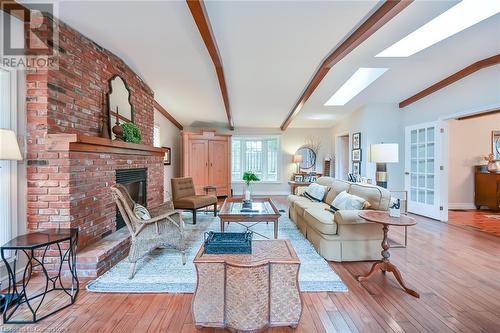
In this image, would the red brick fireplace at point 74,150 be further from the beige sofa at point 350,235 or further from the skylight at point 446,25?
the skylight at point 446,25

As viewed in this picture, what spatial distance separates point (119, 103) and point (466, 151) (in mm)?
7516

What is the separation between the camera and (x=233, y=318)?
164 cm

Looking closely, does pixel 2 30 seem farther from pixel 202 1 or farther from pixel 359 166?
pixel 359 166

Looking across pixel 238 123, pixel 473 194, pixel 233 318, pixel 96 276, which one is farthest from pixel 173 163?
pixel 473 194

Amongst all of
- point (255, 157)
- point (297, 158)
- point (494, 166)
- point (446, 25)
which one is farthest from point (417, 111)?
point (255, 157)

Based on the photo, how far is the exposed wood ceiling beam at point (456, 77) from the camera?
3.83 m

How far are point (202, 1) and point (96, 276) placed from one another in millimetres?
2901

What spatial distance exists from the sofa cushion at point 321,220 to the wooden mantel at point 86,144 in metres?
2.74

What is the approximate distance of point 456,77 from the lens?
14.3 ft

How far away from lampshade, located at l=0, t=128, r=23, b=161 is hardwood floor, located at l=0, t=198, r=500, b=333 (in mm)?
1242

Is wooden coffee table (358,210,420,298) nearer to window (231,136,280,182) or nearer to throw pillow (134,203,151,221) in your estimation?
throw pillow (134,203,151,221)

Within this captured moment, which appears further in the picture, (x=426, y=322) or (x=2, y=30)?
(x=2, y=30)

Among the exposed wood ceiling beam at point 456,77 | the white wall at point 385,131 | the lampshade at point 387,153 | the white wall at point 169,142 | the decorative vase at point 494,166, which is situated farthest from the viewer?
the white wall at point 169,142

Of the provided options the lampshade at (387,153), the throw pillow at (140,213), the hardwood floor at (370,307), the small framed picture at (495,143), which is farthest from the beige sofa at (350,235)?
the small framed picture at (495,143)
